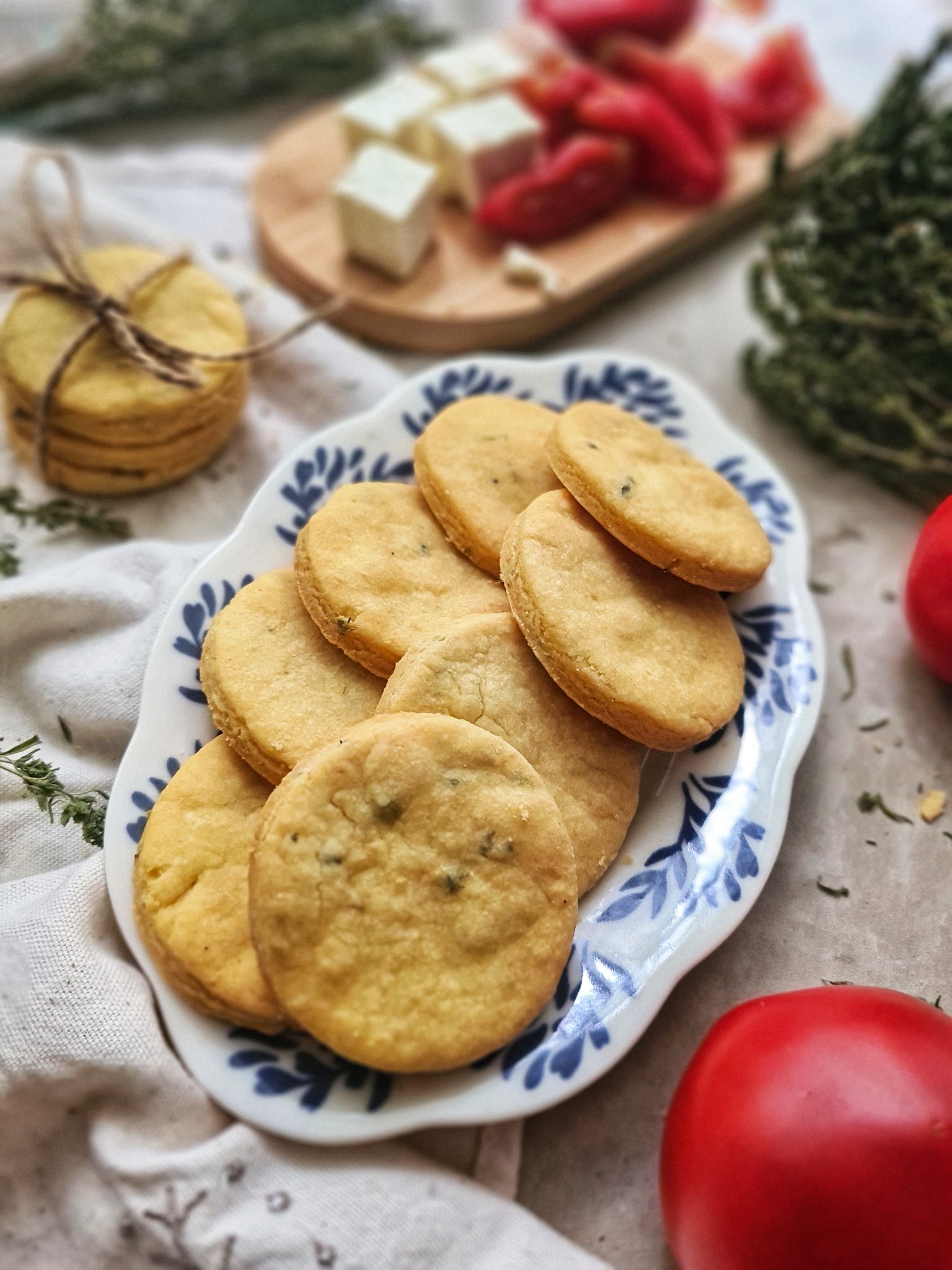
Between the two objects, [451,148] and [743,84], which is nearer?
[451,148]

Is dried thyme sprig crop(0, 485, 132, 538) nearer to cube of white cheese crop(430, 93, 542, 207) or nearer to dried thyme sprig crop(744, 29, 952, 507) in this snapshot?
cube of white cheese crop(430, 93, 542, 207)

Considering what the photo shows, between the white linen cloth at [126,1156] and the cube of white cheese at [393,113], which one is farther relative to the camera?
the cube of white cheese at [393,113]

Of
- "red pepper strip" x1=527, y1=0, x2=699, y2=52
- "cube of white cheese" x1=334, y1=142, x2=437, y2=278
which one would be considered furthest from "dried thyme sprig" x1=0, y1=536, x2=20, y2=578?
"red pepper strip" x1=527, y1=0, x2=699, y2=52

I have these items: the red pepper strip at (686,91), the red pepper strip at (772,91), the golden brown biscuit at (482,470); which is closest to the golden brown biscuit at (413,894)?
the golden brown biscuit at (482,470)

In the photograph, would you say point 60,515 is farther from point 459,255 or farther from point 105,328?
point 459,255

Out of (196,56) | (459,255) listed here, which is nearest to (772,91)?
(459,255)

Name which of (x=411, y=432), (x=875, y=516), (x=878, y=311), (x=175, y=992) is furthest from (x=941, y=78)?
(x=175, y=992)

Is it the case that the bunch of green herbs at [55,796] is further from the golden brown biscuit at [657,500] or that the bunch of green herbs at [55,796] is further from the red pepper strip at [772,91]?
the red pepper strip at [772,91]

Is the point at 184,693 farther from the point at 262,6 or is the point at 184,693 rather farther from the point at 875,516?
the point at 262,6
